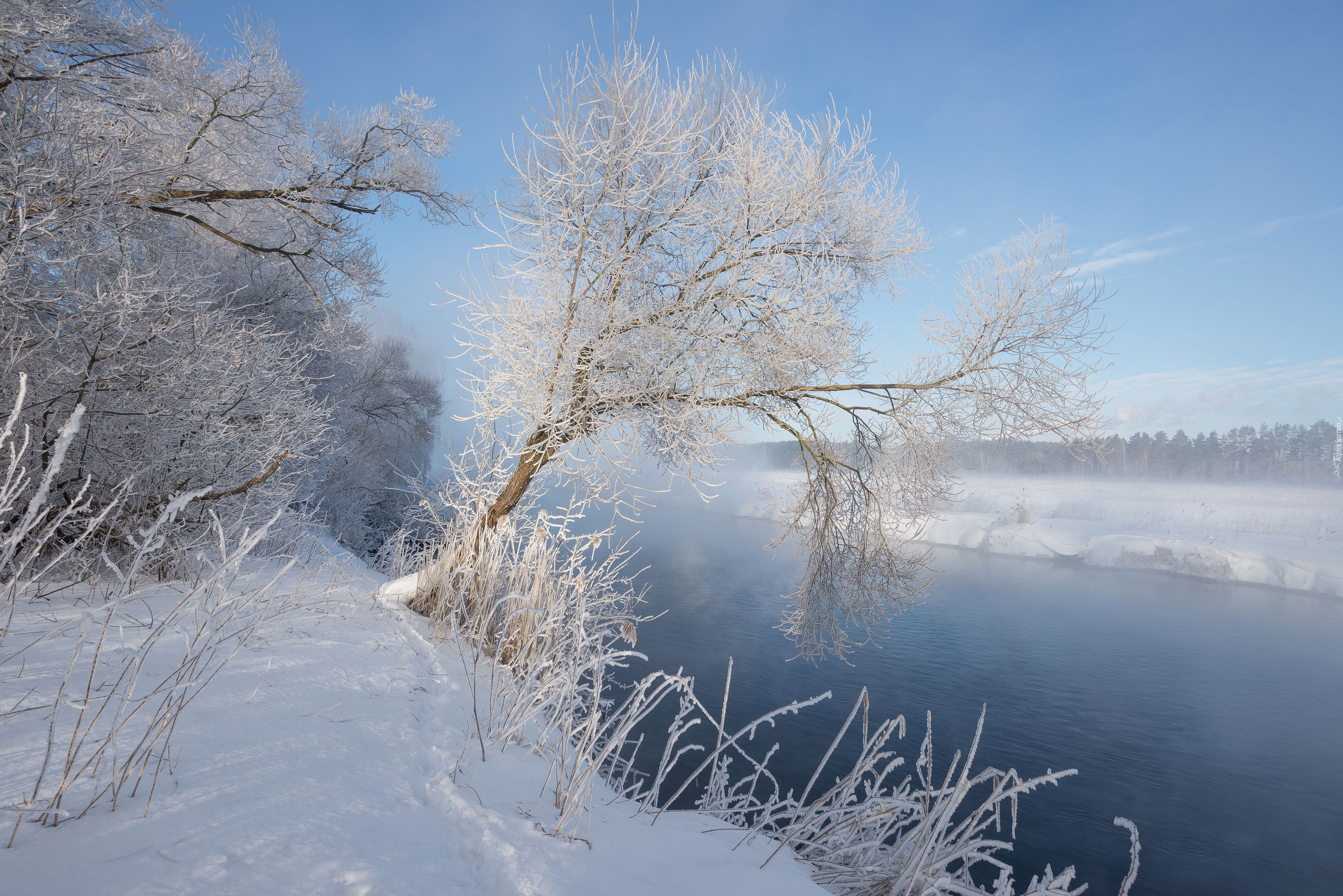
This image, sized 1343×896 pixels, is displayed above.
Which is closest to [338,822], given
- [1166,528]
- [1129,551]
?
[1129,551]

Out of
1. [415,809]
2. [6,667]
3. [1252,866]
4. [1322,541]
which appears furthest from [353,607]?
[1322,541]

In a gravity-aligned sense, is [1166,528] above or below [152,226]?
below

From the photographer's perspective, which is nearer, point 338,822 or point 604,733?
point 338,822

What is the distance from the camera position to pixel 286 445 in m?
4.58

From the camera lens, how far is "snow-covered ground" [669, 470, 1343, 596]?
15.0 metres

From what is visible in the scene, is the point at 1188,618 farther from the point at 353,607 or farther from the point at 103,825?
the point at 103,825

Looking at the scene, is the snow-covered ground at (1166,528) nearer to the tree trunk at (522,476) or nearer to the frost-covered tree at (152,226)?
the tree trunk at (522,476)

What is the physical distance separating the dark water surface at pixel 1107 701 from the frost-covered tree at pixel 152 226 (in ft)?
17.6

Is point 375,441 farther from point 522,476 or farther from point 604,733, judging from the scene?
point 604,733

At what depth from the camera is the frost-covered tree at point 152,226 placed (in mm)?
3195

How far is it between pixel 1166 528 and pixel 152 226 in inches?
1026

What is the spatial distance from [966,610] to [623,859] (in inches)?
495

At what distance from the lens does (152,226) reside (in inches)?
189

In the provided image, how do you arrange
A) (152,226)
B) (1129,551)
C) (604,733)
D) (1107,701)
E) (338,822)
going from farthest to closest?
(1129,551)
(1107,701)
(152,226)
(604,733)
(338,822)
